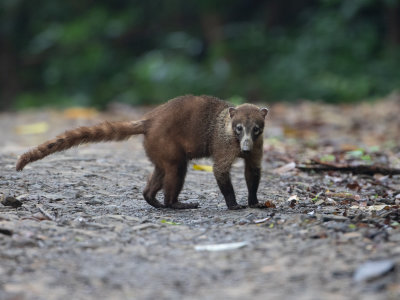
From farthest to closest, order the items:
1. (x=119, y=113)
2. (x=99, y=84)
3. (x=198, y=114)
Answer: (x=99, y=84) → (x=119, y=113) → (x=198, y=114)

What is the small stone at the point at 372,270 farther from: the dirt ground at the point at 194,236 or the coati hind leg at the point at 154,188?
the coati hind leg at the point at 154,188

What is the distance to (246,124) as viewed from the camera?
205 inches

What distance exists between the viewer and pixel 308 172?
7066mm

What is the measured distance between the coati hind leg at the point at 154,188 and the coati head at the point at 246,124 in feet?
2.44

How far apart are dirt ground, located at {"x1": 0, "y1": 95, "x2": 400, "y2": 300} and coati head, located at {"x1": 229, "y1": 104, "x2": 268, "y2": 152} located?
1.78 feet

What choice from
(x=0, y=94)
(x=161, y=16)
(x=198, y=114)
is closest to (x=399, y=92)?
(x=161, y=16)

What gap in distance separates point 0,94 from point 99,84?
3388 millimetres

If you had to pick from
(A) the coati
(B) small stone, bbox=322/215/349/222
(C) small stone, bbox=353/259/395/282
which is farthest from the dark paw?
(C) small stone, bbox=353/259/395/282

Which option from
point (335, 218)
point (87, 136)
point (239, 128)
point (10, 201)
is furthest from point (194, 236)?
point (87, 136)

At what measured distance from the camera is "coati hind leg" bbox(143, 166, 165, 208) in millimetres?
5539

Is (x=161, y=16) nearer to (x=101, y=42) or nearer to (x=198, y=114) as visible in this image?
(x=101, y=42)

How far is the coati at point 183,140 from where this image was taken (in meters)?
5.32

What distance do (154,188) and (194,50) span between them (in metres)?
11.3

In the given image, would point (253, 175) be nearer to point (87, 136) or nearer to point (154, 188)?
point (154, 188)
